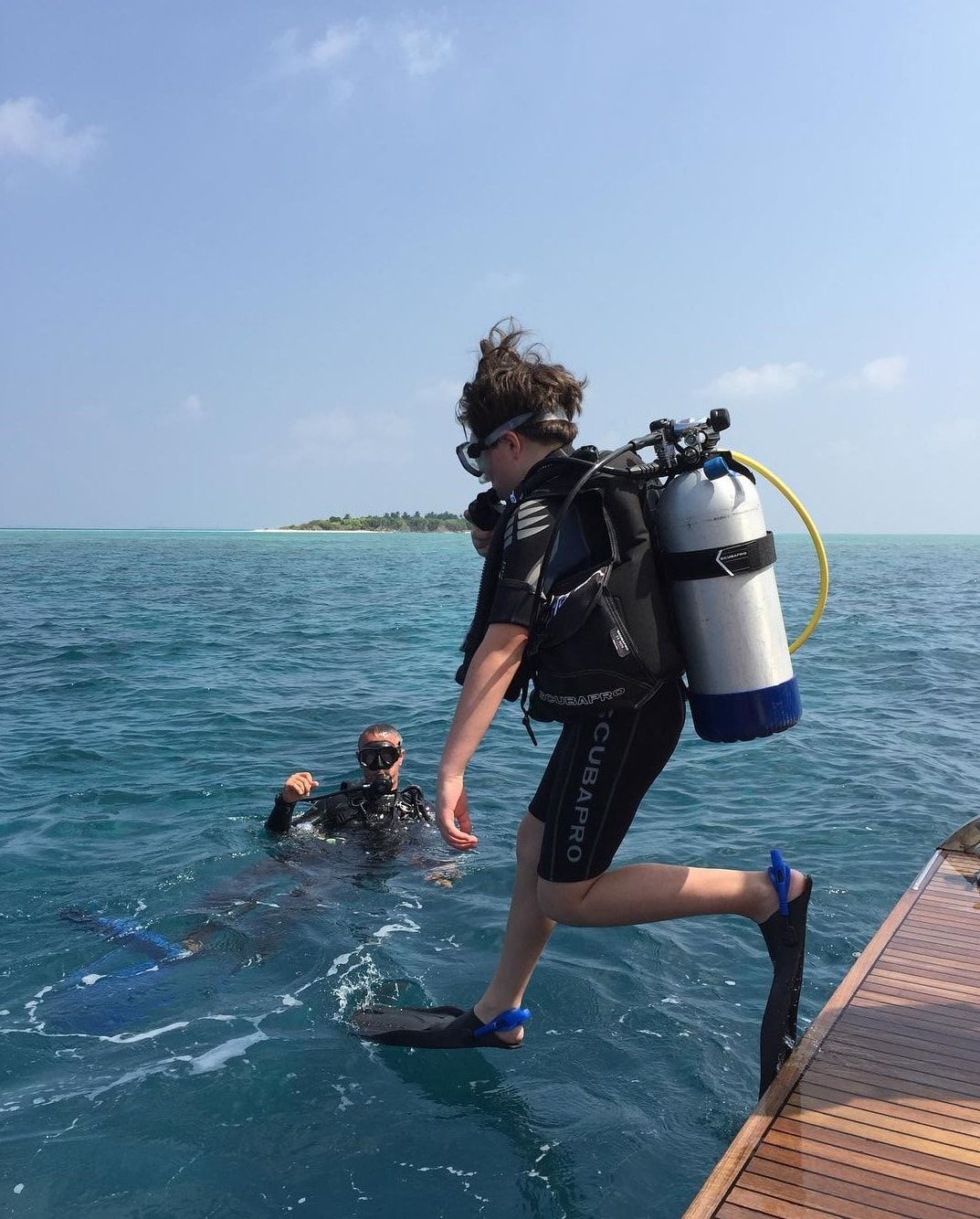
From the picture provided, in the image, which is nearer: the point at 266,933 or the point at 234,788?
the point at 266,933

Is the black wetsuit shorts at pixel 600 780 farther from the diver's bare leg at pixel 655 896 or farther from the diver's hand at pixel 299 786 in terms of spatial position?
the diver's hand at pixel 299 786

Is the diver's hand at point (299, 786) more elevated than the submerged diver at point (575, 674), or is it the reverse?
the submerged diver at point (575, 674)

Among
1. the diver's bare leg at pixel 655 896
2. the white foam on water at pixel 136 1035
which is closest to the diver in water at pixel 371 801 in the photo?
the white foam on water at pixel 136 1035

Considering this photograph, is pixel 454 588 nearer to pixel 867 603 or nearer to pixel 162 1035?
pixel 867 603

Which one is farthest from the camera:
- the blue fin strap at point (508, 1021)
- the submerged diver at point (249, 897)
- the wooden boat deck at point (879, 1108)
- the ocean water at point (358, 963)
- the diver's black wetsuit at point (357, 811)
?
the diver's black wetsuit at point (357, 811)

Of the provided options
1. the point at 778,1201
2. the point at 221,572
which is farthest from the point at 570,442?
the point at 221,572

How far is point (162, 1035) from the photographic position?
4.55m

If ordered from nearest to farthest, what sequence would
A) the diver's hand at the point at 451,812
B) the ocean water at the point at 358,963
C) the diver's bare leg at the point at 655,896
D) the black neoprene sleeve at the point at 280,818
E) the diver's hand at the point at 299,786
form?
the diver's hand at the point at 451,812, the diver's bare leg at the point at 655,896, the ocean water at the point at 358,963, the diver's hand at the point at 299,786, the black neoprene sleeve at the point at 280,818

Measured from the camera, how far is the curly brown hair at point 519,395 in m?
3.36

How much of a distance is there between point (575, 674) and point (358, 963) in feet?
10.1

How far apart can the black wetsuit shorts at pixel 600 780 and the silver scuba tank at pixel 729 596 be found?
193mm

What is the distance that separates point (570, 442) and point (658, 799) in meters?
6.08

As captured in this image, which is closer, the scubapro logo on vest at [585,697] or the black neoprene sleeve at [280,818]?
the scubapro logo on vest at [585,697]

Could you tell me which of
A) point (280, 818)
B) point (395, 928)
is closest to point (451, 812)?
point (395, 928)
